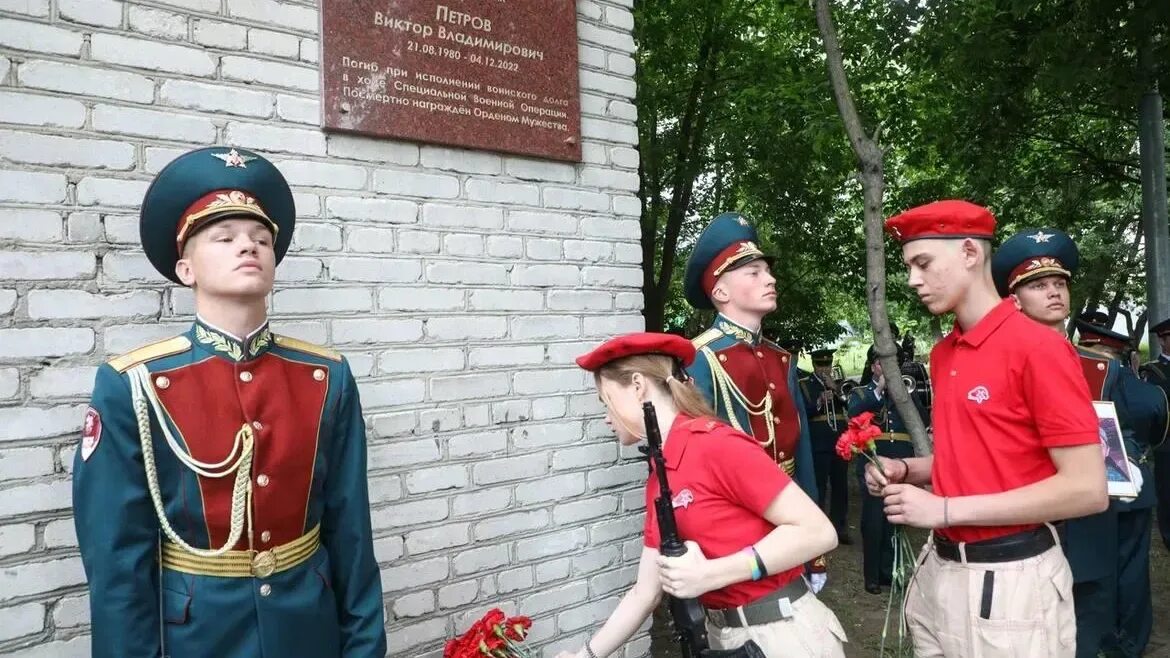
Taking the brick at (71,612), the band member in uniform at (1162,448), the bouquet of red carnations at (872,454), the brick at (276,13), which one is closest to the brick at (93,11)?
the brick at (276,13)

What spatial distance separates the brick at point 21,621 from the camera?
2.16 m

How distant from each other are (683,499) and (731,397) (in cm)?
130

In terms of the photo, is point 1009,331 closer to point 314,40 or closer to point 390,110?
point 390,110

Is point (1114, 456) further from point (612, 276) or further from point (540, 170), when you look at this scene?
point (540, 170)

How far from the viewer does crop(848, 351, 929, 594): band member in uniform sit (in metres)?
6.11

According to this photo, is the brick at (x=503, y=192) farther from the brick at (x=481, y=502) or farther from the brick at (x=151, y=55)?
the brick at (x=481, y=502)

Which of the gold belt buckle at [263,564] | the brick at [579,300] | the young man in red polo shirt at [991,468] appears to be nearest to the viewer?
the gold belt buckle at [263,564]

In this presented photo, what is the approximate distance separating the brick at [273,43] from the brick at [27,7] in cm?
→ 54

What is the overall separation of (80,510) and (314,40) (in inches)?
63.7

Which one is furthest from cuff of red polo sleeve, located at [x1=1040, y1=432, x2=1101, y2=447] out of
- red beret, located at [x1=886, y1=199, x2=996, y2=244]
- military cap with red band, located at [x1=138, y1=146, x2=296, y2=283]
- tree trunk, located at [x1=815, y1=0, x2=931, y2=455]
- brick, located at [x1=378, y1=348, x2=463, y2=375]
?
military cap with red band, located at [x1=138, y1=146, x2=296, y2=283]

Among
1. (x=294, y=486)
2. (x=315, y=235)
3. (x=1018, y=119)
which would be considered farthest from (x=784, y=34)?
(x=294, y=486)

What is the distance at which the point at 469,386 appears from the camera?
3.10 m

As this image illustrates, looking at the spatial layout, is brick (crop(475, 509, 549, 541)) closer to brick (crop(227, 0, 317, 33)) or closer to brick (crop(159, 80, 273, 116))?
brick (crop(159, 80, 273, 116))

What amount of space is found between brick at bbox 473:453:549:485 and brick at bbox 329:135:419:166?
1138 millimetres
